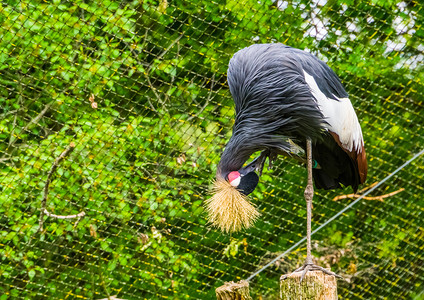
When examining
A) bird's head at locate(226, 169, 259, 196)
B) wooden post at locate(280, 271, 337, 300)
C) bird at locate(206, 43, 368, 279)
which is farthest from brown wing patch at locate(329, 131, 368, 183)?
wooden post at locate(280, 271, 337, 300)

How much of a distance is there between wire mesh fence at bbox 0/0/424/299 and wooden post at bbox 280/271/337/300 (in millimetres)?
1402

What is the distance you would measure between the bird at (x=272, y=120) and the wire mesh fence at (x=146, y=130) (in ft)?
3.01

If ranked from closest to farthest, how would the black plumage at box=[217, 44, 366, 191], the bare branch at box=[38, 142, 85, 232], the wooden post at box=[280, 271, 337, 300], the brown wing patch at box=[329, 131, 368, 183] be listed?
the wooden post at box=[280, 271, 337, 300]
the black plumage at box=[217, 44, 366, 191]
the brown wing patch at box=[329, 131, 368, 183]
the bare branch at box=[38, 142, 85, 232]

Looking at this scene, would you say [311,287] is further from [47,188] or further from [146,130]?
[47,188]

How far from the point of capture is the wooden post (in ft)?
7.05

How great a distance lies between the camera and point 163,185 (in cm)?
357

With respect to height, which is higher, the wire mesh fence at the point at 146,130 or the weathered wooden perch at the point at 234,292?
the wire mesh fence at the point at 146,130

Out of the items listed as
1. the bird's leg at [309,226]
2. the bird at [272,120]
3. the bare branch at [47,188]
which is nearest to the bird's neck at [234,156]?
the bird at [272,120]

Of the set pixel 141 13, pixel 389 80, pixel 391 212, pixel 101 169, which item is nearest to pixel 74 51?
pixel 141 13

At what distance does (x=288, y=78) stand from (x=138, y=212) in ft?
4.76

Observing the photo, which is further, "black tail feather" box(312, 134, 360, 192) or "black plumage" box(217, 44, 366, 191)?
"black tail feather" box(312, 134, 360, 192)

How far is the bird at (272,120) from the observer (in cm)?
250

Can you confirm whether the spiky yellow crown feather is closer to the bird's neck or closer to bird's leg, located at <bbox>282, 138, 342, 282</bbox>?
the bird's neck

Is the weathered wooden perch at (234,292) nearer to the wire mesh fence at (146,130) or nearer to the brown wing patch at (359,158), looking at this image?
the brown wing patch at (359,158)
